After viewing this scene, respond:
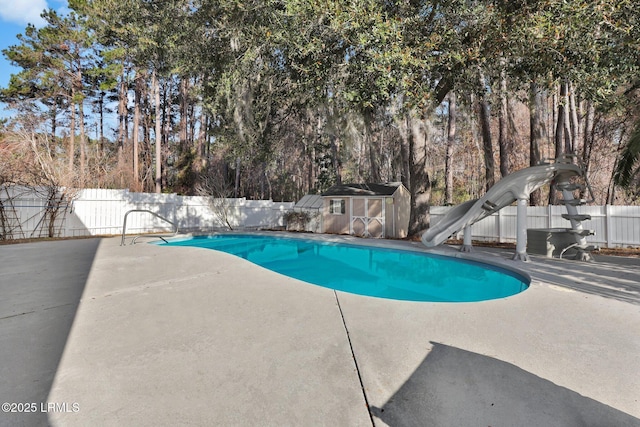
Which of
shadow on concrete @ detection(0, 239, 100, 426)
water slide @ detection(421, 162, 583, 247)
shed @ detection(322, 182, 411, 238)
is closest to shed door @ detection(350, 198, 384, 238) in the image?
shed @ detection(322, 182, 411, 238)

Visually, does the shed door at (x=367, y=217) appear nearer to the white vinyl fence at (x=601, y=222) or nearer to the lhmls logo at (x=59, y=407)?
the white vinyl fence at (x=601, y=222)

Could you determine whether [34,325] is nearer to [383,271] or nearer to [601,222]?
[383,271]

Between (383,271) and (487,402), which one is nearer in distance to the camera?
(487,402)

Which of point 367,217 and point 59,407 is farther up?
point 367,217

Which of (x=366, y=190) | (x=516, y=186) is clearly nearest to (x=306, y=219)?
(x=366, y=190)

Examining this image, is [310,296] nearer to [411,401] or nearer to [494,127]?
[411,401]

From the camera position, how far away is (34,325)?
2.68 m

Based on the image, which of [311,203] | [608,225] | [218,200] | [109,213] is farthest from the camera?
[311,203]

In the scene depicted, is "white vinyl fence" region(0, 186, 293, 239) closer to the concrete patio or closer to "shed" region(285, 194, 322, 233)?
"shed" region(285, 194, 322, 233)

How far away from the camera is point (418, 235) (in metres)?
10.9

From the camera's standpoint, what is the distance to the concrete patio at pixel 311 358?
1.59 meters

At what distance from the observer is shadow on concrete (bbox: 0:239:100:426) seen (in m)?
1.69

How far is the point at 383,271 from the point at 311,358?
5.33 m

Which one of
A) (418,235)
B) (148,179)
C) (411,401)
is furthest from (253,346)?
(148,179)
